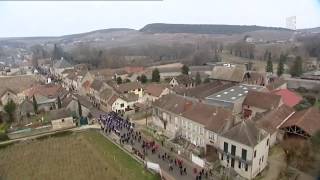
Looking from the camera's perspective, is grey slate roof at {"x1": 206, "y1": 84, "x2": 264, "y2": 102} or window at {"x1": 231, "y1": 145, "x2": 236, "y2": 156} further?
grey slate roof at {"x1": 206, "y1": 84, "x2": 264, "y2": 102}

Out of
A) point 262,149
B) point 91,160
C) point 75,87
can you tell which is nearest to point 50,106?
point 75,87

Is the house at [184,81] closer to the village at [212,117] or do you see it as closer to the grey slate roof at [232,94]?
the village at [212,117]

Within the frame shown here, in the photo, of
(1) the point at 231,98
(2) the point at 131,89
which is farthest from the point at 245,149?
(2) the point at 131,89

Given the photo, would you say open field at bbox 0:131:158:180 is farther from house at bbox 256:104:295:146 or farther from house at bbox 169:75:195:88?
house at bbox 169:75:195:88

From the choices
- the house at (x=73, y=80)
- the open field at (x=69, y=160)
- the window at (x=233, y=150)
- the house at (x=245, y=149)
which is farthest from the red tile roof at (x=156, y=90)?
the window at (x=233, y=150)

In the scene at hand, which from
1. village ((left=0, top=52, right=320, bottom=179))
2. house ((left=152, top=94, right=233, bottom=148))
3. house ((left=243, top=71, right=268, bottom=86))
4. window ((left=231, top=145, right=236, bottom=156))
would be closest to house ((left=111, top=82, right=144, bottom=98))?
village ((left=0, top=52, right=320, bottom=179))
